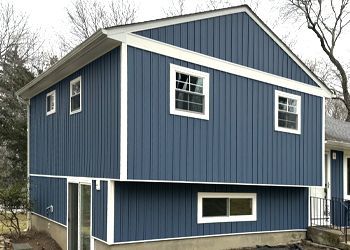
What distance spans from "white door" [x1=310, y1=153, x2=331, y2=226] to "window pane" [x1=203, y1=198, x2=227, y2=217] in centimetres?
340

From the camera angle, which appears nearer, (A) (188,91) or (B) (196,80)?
(A) (188,91)

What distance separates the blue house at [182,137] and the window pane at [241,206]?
37 millimetres

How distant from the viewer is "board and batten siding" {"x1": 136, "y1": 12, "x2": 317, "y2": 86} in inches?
325

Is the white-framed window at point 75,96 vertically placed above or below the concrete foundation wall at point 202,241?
above

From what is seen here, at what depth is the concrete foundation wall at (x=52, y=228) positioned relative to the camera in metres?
9.94

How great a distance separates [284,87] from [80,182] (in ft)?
18.3

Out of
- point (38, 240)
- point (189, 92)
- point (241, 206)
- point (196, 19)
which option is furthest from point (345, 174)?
point (38, 240)

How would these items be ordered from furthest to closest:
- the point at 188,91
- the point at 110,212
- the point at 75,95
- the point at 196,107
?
the point at 75,95 → the point at 196,107 → the point at 188,91 → the point at 110,212

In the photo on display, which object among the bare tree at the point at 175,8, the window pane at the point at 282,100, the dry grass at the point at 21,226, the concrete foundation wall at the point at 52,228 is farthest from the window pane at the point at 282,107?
the bare tree at the point at 175,8

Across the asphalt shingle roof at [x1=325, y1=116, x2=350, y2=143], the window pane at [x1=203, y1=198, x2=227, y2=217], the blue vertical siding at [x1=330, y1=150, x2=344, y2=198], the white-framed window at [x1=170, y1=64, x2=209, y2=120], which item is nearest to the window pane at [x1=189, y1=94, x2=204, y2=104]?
the white-framed window at [x1=170, y1=64, x2=209, y2=120]

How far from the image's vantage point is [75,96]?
31.3 feet

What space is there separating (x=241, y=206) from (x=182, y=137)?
9.26 feet

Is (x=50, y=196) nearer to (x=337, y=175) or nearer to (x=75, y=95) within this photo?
(x=75, y=95)

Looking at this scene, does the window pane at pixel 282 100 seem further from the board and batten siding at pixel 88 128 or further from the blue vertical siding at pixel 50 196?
the blue vertical siding at pixel 50 196
